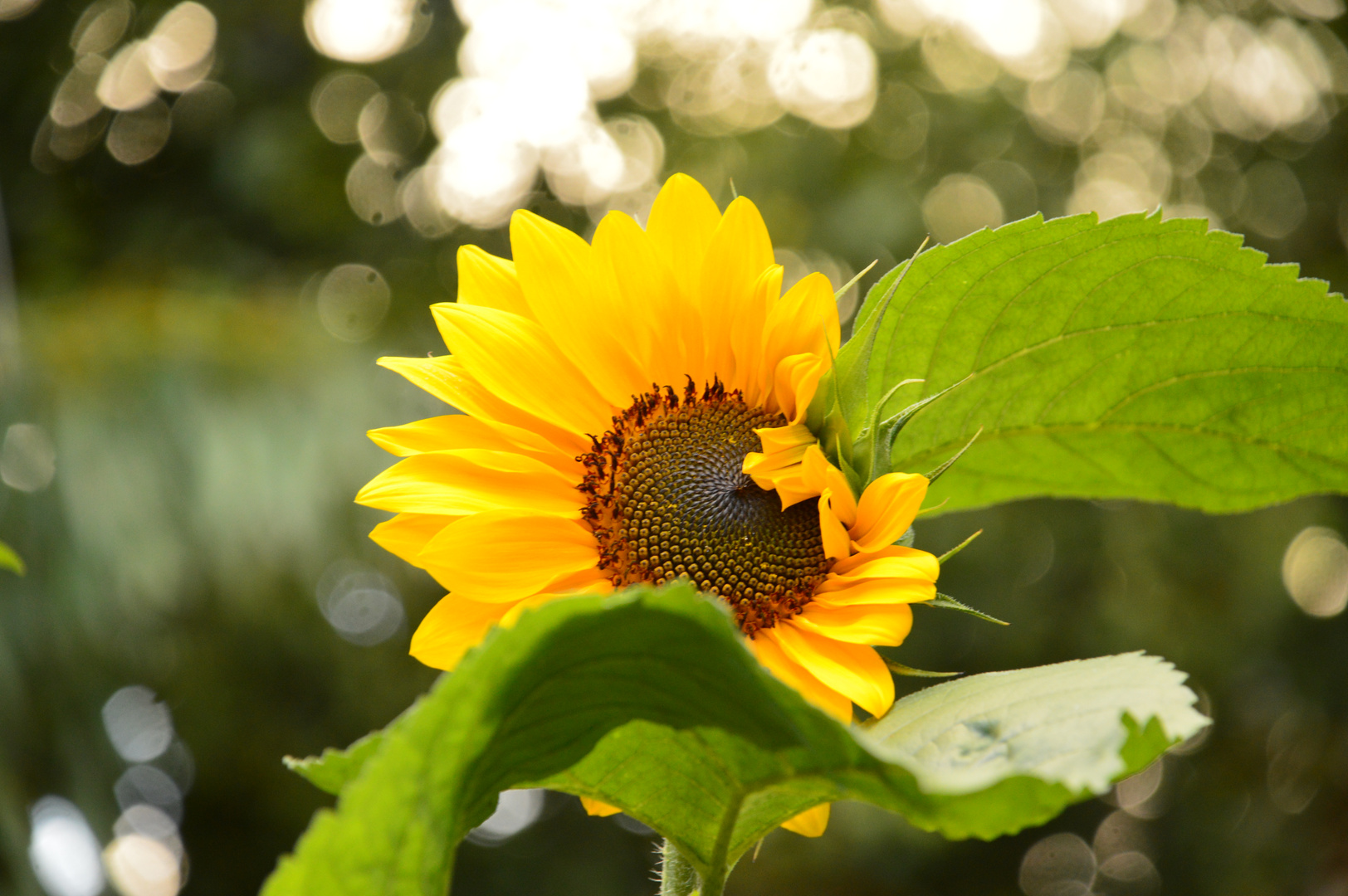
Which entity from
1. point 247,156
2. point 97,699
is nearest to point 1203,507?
point 97,699

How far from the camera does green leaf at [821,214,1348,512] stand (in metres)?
0.34

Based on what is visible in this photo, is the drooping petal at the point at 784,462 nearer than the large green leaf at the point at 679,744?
No

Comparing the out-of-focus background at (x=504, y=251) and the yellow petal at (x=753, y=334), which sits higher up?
the yellow petal at (x=753, y=334)

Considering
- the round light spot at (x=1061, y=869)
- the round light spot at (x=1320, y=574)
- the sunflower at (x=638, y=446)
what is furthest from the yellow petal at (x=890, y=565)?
the round light spot at (x=1061, y=869)

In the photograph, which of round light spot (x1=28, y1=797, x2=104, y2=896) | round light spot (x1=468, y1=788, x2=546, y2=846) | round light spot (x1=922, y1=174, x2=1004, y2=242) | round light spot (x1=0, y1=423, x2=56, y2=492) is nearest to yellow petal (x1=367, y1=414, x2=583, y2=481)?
round light spot (x1=28, y1=797, x2=104, y2=896)

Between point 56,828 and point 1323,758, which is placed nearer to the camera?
point 56,828

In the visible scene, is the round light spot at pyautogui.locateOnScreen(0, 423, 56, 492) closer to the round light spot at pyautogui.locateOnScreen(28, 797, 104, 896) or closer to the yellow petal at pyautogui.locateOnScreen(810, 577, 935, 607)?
the round light spot at pyautogui.locateOnScreen(28, 797, 104, 896)

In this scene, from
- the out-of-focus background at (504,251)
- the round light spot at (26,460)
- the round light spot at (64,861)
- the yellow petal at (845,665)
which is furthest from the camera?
the out-of-focus background at (504,251)

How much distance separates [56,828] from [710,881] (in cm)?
57

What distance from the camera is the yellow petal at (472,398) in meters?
0.39

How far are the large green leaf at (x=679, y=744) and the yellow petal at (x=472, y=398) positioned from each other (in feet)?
0.54

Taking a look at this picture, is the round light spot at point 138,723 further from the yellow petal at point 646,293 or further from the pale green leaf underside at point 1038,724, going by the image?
the pale green leaf underside at point 1038,724

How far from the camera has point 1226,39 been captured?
2.41 metres

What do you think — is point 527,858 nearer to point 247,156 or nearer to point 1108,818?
point 1108,818
